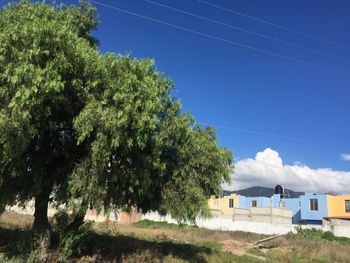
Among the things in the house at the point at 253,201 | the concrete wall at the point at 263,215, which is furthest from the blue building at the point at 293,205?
the concrete wall at the point at 263,215

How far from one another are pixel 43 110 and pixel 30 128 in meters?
0.67

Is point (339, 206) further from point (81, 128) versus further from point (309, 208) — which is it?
point (81, 128)

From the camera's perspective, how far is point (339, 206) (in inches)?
2758

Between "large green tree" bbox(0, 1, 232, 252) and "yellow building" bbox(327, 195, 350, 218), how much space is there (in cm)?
6107

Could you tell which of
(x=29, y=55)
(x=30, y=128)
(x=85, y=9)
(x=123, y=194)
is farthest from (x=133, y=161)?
(x=85, y=9)

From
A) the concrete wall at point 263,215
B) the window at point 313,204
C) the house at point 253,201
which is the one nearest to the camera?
the concrete wall at point 263,215

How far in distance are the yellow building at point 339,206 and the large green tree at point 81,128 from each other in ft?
200

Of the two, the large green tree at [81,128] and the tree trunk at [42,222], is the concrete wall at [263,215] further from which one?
the tree trunk at [42,222]

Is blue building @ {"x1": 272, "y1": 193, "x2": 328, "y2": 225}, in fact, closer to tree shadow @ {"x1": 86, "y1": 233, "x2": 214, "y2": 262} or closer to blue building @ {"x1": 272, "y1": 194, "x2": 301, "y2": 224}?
blue building @ {"x1": 272, "y1": 194, "x2": 301, "y2": 224}

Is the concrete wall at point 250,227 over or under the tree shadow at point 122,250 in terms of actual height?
over

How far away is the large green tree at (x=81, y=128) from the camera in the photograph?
1100 cm

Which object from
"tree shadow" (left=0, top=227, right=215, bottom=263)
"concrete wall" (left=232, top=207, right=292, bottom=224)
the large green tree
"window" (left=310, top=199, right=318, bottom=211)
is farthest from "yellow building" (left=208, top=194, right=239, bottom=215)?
the large green tree

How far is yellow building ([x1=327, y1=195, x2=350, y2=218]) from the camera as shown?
228 feet

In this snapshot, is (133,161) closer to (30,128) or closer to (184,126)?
(184,126)
